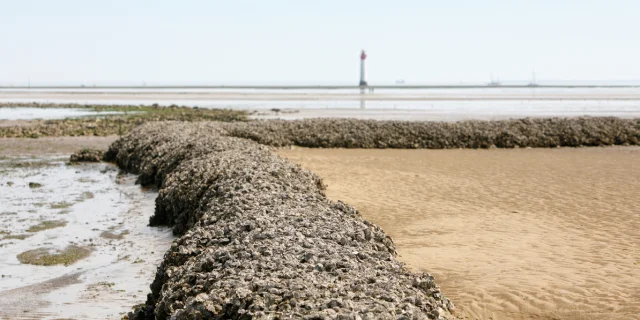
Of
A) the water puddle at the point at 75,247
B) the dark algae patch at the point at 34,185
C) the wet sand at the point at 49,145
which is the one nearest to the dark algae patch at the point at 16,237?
the water puddle at the point at 75,247

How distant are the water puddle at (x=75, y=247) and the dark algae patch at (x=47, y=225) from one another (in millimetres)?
17

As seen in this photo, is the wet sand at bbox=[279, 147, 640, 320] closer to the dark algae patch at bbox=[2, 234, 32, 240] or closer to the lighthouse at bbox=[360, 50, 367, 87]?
the dark algae patch at bbox=[2, 234, 32, 240]

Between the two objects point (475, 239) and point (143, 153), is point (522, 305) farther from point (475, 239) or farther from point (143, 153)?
Answer: point (143, 153)

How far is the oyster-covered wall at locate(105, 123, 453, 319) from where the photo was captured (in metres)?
5.60

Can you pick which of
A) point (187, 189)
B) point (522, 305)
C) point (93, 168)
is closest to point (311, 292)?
point (522, 305)

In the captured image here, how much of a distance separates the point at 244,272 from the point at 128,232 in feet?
20.6

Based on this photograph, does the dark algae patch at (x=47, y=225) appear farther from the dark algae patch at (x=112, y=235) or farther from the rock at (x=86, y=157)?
the rock at (x=86, y=157)

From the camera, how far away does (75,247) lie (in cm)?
1087

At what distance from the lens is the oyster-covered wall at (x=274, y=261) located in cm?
560

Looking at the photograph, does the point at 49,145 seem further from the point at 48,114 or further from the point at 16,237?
the point at 48,114

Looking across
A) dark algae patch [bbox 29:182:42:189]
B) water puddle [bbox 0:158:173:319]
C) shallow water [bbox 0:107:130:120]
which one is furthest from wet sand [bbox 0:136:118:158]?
shallow water [bbox 0:107:130:120]

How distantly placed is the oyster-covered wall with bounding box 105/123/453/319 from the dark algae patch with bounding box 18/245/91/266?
1.66m

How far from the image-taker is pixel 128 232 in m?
12.0

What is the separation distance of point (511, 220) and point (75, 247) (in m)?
7.22
